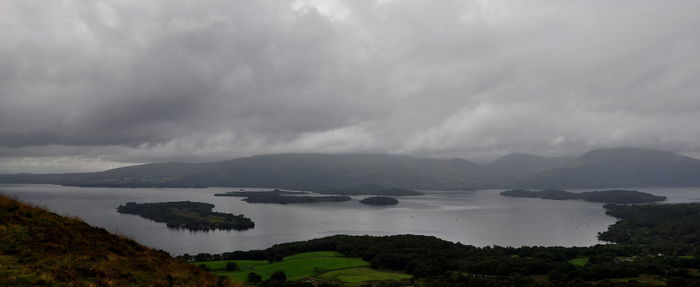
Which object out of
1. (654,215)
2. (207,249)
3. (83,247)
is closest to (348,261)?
(207,249)

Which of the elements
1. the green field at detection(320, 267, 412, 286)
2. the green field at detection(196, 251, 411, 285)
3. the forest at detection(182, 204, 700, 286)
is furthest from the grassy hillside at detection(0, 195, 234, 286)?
the forest at detection(182, 204, 700, 286)

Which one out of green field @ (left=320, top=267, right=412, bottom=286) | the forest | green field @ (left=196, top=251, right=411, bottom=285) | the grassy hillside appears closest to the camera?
the grassy hillside

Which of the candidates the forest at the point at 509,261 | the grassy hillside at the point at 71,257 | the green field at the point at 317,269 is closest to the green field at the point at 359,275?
the green field at the point at 317,269

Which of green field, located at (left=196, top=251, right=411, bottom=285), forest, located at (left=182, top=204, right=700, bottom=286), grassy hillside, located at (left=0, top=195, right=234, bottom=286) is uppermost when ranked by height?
grassy hillside, located at (left=0, top=195, right=234, bottom=286)

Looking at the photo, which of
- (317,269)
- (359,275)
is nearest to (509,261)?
(359,275)

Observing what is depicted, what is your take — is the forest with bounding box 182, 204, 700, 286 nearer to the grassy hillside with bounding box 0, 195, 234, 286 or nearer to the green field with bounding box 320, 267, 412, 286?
the green field with bounding box 320, 267, 412, 286
